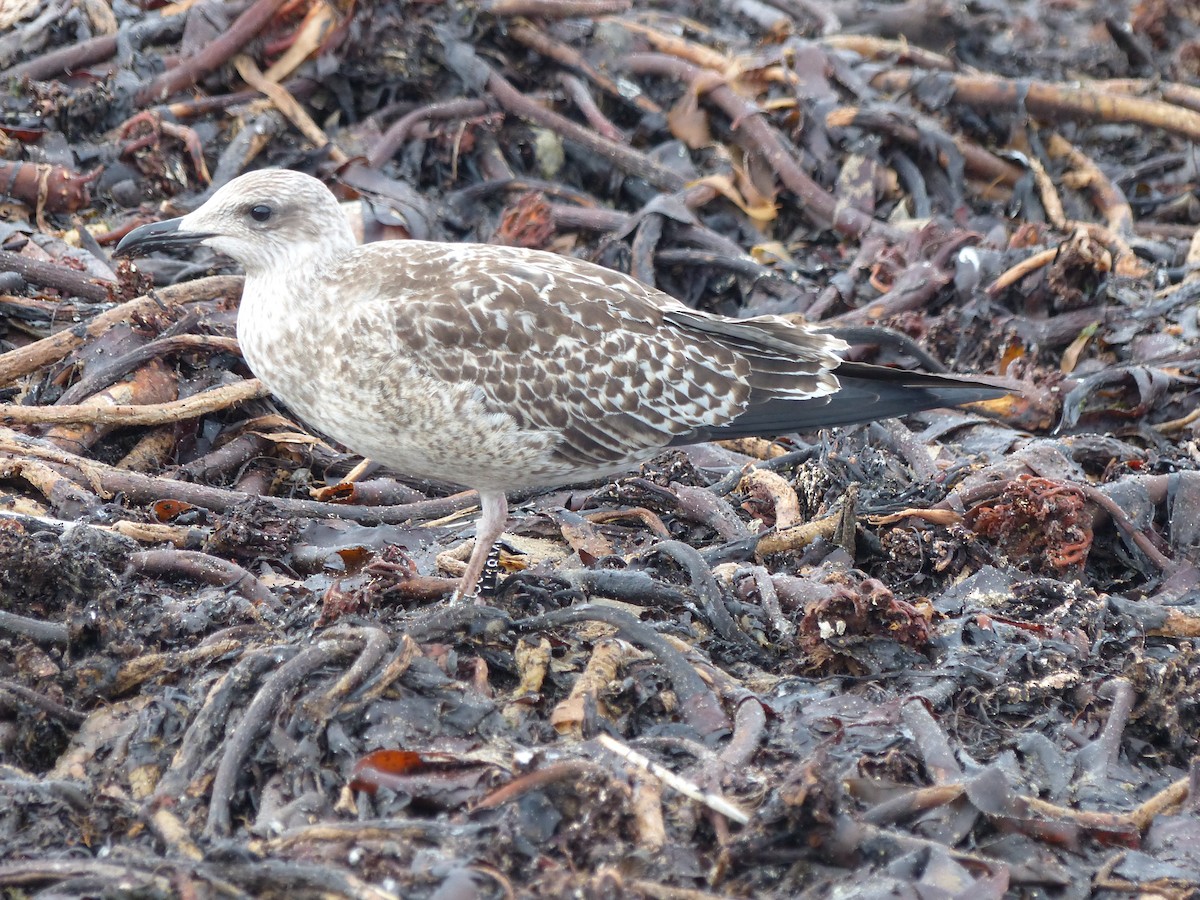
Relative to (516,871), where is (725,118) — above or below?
above

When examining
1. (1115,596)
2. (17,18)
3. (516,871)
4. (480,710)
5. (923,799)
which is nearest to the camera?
(516,871)

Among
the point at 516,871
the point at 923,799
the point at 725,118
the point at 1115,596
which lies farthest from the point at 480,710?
the point at 725,118

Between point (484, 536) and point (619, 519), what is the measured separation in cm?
66

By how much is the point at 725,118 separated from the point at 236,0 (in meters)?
2.84

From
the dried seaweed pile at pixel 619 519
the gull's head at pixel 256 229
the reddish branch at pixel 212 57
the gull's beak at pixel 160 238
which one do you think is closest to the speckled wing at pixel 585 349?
the gull's head at pixel 256 229

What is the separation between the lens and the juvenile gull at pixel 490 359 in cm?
437

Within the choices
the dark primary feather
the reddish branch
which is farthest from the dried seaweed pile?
the dark primary feather

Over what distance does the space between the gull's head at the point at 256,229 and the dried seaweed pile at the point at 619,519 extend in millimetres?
669

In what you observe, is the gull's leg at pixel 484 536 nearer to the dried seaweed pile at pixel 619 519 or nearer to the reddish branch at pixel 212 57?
the dried seaweed pile at pixel 619 519

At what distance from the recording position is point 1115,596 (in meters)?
4.42

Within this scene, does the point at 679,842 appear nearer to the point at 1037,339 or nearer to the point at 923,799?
the point at 923,799

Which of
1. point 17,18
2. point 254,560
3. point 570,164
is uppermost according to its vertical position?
point 17,18

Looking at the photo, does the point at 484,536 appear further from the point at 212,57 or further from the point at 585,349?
the point at 212,57

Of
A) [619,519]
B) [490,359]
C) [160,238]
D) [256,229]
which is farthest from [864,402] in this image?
[160,238]
